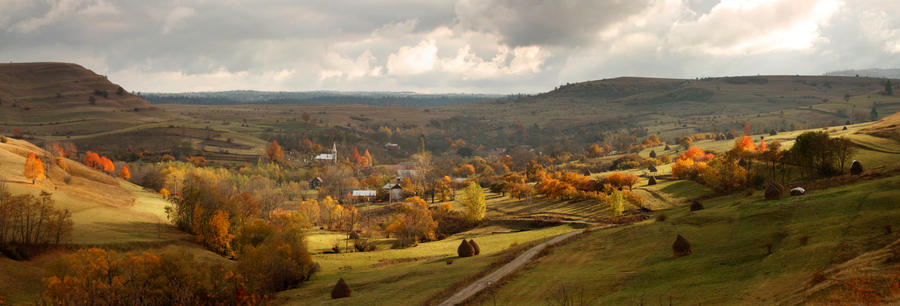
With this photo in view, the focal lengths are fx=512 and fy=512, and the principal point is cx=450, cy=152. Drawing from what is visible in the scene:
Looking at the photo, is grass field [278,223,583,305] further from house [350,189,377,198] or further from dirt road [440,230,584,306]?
house [350,189,377,198]

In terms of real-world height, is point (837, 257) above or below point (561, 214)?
above

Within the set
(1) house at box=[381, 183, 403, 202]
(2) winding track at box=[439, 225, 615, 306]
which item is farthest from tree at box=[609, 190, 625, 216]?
Result: (1) house at box=[381, 183, 403, 202]

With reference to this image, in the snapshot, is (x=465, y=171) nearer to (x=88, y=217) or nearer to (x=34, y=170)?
(x=34, y=170)

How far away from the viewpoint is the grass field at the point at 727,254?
24.3 m

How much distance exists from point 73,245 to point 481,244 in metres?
47.0

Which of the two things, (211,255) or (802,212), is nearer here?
(802,212)

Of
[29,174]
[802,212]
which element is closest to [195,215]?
[29,174]

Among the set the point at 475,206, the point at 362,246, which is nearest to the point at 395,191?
the point at 475,206

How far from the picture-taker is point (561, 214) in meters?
87.7

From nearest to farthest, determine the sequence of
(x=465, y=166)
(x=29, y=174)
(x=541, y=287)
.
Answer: (x=541, y=287) → (x=29, y=174) → (x=465, y=166)

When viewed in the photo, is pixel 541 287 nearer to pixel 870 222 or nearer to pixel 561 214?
pixel 870 222

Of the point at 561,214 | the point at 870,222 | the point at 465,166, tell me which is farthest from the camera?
the point at 465,166

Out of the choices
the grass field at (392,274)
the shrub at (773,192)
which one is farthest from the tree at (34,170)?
the shrub at (773,192)

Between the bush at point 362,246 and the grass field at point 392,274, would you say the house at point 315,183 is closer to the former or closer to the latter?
the bush at point 362,246
